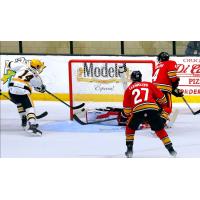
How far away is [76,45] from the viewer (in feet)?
25.3

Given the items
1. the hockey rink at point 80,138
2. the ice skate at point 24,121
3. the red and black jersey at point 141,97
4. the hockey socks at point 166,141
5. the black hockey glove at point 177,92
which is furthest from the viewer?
the ice skate at point 24,121

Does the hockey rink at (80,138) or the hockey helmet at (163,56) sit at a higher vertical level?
the hockey helmet at (163,56)

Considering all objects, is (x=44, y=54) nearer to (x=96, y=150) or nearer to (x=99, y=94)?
(x=99, y=94)

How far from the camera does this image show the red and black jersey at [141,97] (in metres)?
6.55

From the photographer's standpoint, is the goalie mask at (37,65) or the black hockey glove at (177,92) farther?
the goalie mask at (37,65)

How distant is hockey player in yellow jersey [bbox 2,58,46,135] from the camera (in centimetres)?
763

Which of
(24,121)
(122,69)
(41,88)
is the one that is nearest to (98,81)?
(122,69)

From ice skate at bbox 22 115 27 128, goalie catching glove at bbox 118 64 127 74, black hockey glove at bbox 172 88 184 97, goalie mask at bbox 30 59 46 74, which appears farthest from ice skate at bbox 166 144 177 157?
goalie mask at bbox 30 59 46 74

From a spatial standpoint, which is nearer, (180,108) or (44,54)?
(180,108)

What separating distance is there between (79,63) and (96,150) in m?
1.27

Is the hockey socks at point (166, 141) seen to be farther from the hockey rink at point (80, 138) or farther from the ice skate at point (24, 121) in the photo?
the ice skate at point (24, 121)

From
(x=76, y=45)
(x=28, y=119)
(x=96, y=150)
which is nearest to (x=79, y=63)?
(x=76, y=45)

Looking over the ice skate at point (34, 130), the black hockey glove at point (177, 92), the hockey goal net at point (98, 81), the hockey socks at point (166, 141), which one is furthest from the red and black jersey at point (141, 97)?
the ice skate at point (34, 130)

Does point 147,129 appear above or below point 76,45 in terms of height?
below
